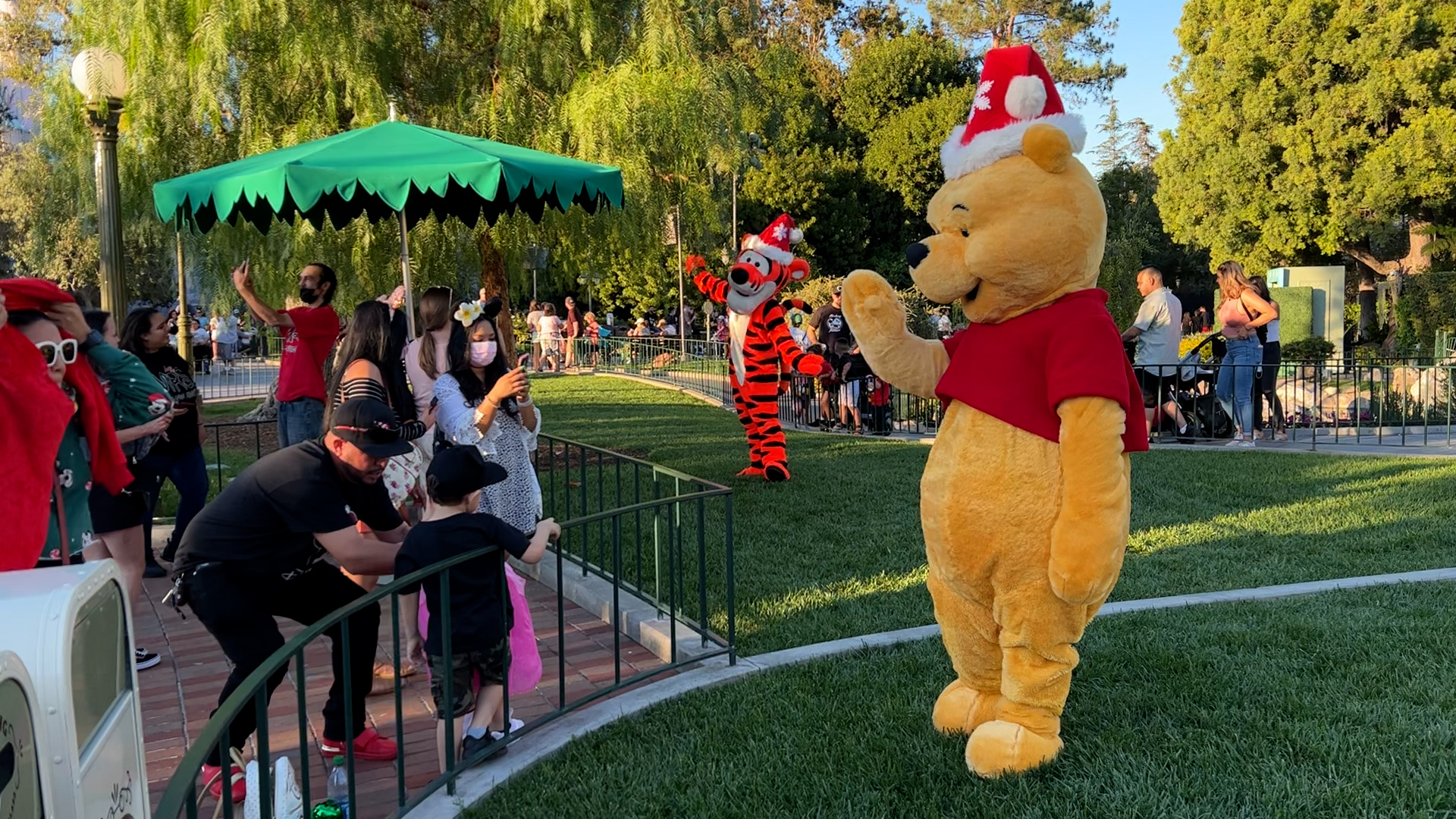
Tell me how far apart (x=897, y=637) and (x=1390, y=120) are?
2776cm

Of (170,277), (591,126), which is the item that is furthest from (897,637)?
(170,277)

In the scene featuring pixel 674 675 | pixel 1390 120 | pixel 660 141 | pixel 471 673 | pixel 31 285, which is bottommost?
pixel 674 675

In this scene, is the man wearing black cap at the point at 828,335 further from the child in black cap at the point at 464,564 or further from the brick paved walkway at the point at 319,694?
the child in black cap at the point at 464,564

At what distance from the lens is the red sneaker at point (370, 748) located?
4273 millimetres

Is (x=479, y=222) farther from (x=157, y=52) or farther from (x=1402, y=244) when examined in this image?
(x=1402, y=244)

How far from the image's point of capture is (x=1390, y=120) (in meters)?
27.0

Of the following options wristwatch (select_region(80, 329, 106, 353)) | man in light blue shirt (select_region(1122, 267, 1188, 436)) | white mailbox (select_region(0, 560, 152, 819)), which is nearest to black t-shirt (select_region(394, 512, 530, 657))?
white mailbox (select_region(0, 560, 152, 819))

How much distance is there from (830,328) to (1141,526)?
21.7 ft

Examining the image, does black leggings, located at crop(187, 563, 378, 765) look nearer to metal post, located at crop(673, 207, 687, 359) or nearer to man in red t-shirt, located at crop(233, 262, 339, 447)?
man in red t-shirt, located at crop(233, 262, 339, 447)

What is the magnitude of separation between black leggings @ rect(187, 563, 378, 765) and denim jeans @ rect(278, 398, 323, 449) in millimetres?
3085

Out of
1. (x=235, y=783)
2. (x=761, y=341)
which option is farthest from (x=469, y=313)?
(x=761, y=341)

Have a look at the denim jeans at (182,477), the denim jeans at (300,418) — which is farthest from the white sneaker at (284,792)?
the denim jeans at (300,418)

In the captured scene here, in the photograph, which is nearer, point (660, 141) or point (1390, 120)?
point (660, 141)

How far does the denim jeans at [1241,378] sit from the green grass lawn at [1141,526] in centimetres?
76
